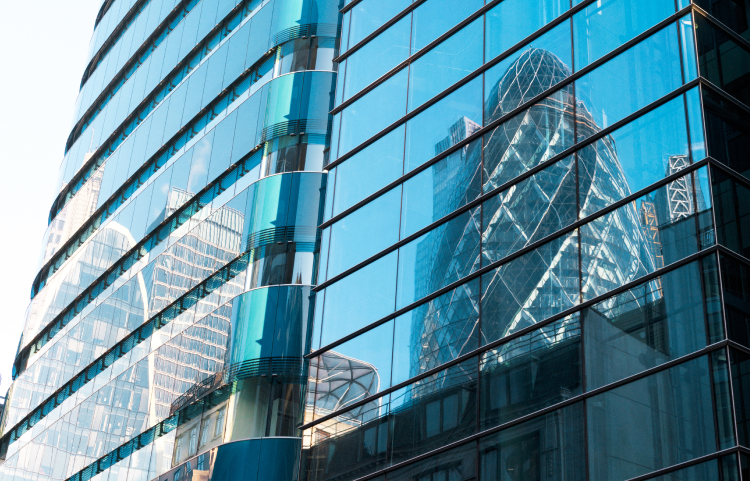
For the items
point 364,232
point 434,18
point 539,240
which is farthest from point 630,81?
point 364,232

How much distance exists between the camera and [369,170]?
90.4ft

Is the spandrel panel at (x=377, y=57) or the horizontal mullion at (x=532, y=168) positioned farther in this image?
the spandrel panel at (x=377, y=57)

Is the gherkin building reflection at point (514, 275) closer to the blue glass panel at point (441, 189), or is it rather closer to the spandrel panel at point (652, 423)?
the blue glass panel at point (441, 189)

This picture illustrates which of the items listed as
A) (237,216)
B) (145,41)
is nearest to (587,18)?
(237,216)

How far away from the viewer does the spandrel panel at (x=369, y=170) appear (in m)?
26.6

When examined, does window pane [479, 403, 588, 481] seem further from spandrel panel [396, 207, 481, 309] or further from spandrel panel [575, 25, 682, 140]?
spandrel panel [575, 25, 682, 140]

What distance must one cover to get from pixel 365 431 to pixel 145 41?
32.7 m

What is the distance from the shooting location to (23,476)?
4403 centimetres

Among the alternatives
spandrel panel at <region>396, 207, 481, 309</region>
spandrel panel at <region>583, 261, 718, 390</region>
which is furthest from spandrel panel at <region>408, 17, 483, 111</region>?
spandrel panel at <region>583, 261, 718, 390</region>

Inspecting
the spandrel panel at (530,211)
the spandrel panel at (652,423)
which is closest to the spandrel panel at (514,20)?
the spandrel panel at (530,211)

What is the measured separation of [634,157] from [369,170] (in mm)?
9464

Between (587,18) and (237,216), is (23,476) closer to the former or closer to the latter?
(237,216)

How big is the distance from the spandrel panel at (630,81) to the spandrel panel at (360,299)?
652cm

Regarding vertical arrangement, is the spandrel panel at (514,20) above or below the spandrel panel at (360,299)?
above
